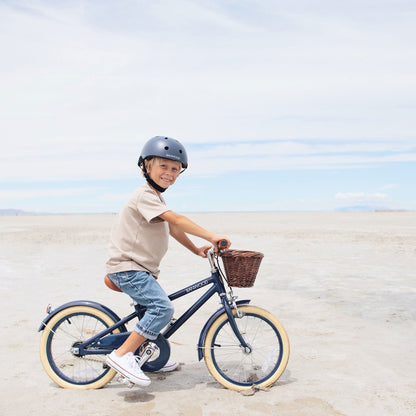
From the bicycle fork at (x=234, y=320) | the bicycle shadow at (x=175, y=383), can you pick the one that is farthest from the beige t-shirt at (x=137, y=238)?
the bicycle shadow at (x=175, y=383)

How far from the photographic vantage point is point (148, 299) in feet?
13.5

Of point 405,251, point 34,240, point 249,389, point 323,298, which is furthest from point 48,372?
point 34,240

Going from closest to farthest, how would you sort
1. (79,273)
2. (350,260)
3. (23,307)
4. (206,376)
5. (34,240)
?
(206,376) < (23,307) < (79,273) < (350,260) < (34,240)

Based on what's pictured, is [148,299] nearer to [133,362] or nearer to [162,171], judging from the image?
[133,362]

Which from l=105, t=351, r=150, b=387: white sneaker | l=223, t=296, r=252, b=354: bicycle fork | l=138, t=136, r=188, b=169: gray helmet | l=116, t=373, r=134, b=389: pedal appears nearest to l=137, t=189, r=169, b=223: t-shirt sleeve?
l=138, t=136, r=188, b=169: gray helmet

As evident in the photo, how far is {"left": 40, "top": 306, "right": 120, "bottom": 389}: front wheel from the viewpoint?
4.46 metres

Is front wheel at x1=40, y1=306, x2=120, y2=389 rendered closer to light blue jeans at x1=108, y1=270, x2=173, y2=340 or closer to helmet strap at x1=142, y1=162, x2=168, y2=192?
light blue jeans at x1=108, y1=270, x2=173, y2=340

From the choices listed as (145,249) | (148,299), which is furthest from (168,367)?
(145,249)

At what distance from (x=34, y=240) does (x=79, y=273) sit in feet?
32.6

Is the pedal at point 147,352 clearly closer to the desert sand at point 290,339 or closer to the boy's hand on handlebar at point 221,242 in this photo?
the desert sand at point 290,339

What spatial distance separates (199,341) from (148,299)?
693mm

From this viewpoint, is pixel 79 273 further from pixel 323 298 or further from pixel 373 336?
pixel 373 336

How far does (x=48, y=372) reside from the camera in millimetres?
4492

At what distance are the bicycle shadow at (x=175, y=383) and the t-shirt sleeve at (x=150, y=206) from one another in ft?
5.26
